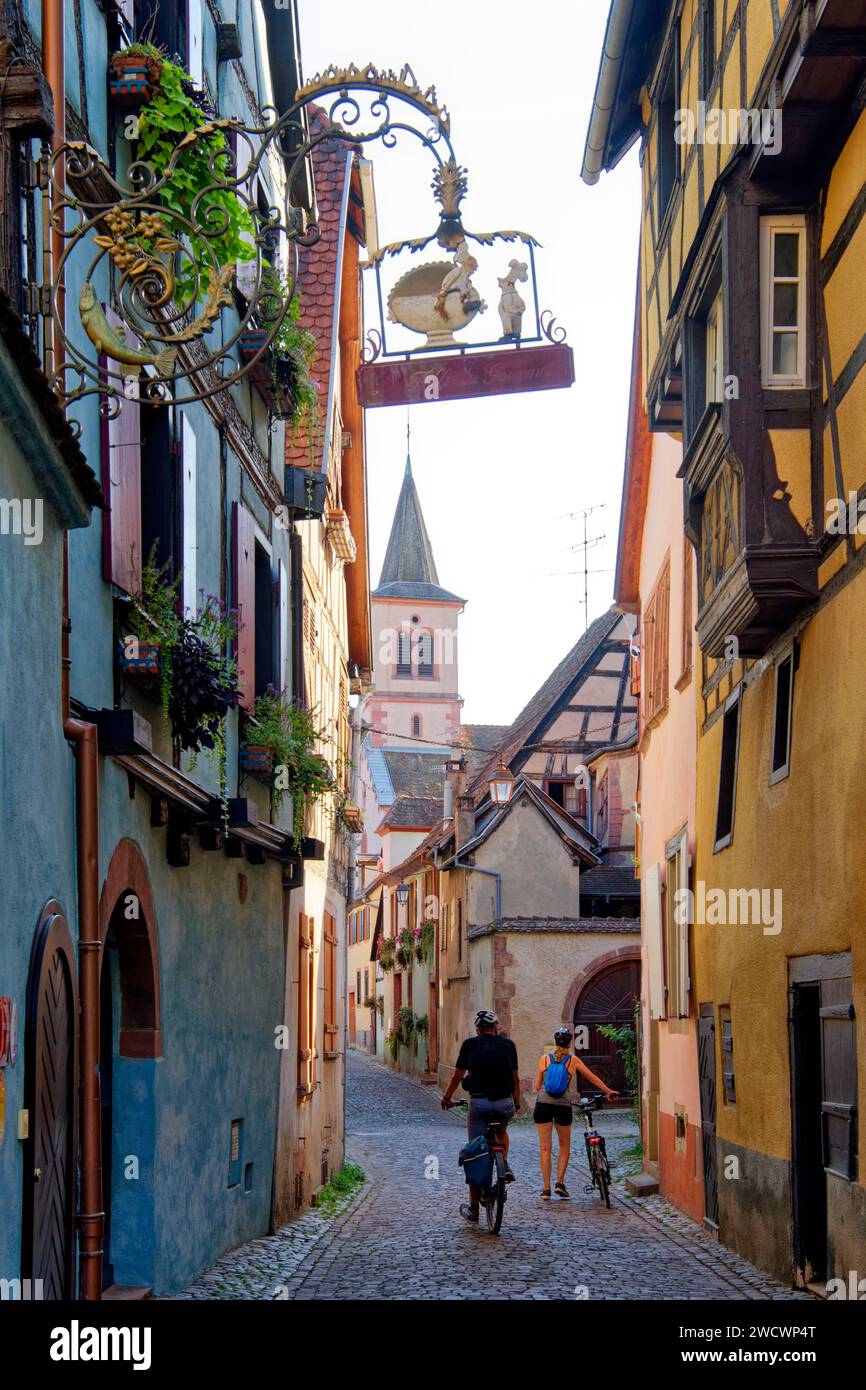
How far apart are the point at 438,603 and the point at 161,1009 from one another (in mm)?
81049

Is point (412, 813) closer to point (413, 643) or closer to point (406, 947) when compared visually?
point (406, 947)

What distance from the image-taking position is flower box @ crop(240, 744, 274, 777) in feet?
42.0

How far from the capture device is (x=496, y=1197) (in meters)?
13.2

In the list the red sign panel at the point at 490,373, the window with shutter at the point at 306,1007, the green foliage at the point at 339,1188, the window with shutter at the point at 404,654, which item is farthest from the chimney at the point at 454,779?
the window with shutter at the point at 404,654

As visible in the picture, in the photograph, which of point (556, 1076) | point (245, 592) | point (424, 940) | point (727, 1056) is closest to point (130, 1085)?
point (245, 592)

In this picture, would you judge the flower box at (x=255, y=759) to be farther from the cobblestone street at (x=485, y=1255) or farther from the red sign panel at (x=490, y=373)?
the red sign panel at (x=490, y=373)

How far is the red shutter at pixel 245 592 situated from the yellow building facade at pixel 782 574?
9.84ft

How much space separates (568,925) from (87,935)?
84.4ft

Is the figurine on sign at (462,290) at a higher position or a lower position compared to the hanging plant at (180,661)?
higher

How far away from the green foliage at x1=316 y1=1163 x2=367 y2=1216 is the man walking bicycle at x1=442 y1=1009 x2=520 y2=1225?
2804 millimetres

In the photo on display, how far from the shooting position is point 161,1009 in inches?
382

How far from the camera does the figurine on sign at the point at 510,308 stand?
46.8 ft
